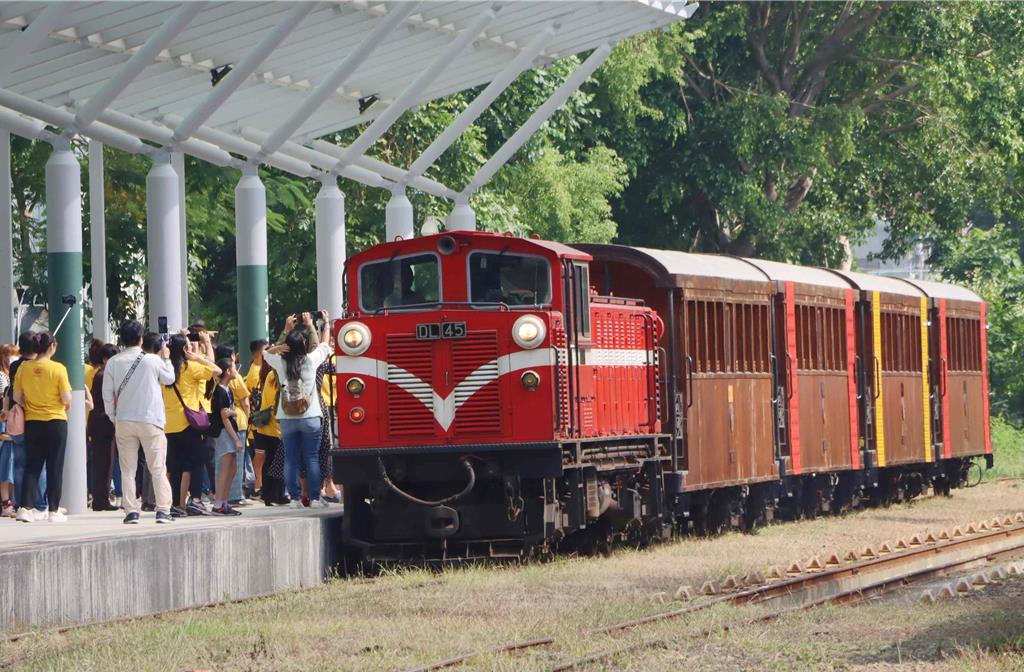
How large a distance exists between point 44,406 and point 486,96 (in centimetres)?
1120

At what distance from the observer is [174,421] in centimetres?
1777

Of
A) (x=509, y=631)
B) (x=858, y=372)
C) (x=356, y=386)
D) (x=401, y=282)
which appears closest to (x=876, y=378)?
(x=858, y=372)

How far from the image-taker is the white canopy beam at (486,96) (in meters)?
25.6

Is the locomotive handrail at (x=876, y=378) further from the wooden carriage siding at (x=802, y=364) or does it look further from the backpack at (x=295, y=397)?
the backpack at (x=295, y=397)

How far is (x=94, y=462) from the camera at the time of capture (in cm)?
1883

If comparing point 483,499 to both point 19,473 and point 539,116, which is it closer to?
point 19,473

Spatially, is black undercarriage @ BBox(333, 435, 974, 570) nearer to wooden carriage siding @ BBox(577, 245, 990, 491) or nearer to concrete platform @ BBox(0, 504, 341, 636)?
concrete platform @ BBox(0, 504, 341, 636)

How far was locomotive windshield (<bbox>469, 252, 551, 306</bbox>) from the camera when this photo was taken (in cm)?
1689

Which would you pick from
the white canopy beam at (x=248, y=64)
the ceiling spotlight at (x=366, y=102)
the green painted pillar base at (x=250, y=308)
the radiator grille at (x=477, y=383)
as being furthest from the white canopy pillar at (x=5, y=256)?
the radiator grille at (x=477, y=383)

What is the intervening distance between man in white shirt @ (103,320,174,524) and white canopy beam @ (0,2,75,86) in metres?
3.08

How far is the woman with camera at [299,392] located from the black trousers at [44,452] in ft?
6.69

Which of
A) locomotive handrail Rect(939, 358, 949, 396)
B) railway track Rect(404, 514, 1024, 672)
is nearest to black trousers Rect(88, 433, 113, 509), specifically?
railway track Rect(404, 514, 1024, 672)

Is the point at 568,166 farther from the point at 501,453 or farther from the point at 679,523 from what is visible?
the point at 501,453

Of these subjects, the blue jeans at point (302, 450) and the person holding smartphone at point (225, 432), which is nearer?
the person holding smartphone at point (225, 432)
